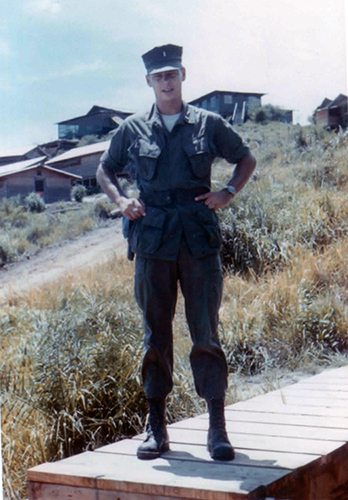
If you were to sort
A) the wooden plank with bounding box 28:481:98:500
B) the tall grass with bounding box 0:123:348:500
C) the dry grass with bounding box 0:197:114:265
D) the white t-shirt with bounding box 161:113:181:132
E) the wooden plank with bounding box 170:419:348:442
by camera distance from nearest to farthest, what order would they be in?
the wooden plank with bounding box 28:481:98:500 → the white t-shirt with bounding box 161:113:181:132 → the wooden plank with bounding box 170:419:348:442 → the tall grass with bounding box 0:123:348:500 → the dry grass with bounding box 0:197:114:265

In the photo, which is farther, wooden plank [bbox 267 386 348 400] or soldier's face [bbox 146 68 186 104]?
wooden plank [bbox 267 386 348 400]

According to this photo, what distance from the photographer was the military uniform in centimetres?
280

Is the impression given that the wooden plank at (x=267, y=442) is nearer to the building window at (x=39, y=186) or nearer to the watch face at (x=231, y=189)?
the watch face at (x=231, y=189)

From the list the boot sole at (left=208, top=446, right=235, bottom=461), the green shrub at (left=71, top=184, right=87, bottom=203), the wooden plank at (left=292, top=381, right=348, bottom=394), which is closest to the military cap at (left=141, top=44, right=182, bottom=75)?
the boot sole at (left=208, top=446, right=235, bottom=461)

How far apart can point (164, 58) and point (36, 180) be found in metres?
2.08

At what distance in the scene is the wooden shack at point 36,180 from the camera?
4.38 meters

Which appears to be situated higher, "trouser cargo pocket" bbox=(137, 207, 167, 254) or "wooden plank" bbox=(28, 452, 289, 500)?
"trouser cargo pocket" bbox=(137, 207, 167, 254)

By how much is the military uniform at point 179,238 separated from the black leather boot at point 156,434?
0.08 meters

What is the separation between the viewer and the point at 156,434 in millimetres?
2957

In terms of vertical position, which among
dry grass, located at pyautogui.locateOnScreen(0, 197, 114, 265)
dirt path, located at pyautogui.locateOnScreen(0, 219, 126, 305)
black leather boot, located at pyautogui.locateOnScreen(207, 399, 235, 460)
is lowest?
black leather boot, located at pyautogui.locateOnScreen(207, 399, 235, 460)

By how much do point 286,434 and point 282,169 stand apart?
4676 millimetres

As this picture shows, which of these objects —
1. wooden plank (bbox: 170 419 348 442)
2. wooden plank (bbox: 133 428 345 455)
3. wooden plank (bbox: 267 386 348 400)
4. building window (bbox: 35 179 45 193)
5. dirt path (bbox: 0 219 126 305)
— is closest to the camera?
wooden plank (bbox: 133 428 345 455)

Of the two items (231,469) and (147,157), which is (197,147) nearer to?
(147,157)

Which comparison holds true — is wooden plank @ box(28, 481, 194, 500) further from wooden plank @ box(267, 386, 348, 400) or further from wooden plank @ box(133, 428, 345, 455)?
wooden plank @ box(267, 386, 348, 400)
